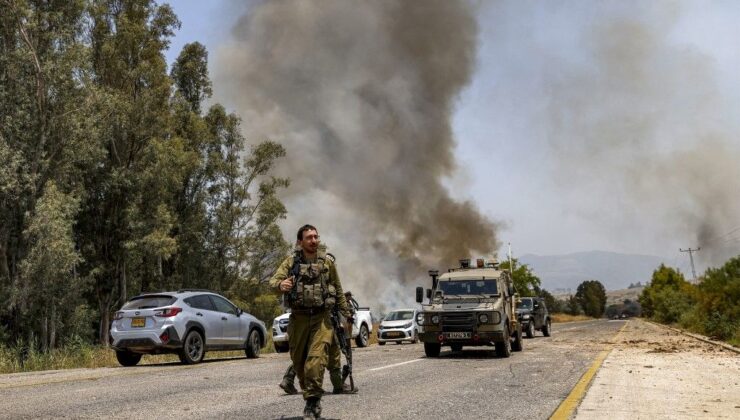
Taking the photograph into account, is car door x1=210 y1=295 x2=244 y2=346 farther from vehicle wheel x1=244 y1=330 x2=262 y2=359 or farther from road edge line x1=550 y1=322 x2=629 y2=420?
road edge line x1=550 y1=322 x2=629 y2=420

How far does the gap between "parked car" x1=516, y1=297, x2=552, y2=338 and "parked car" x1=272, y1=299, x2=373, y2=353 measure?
6460mm

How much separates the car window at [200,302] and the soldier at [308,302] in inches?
337

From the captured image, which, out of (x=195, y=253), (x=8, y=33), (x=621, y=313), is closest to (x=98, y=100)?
(x=8, y=33)

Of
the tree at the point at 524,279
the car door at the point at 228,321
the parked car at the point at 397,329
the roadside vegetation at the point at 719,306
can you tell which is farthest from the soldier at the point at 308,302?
the tree at the point at 524,279

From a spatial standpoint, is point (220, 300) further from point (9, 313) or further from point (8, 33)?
point (8, 33)

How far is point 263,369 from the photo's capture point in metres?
12.4

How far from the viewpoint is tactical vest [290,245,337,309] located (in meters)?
6.21

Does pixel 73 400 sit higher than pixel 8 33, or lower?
lower

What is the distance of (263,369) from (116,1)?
3065 centimetres

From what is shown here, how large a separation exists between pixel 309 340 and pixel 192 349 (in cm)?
870

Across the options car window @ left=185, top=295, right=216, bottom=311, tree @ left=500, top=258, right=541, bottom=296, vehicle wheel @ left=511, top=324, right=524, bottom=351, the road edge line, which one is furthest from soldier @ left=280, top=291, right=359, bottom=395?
tree @ left=500, top=258, right=541, bottom=296

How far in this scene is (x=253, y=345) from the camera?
637 inches

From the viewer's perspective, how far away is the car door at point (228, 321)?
15.0 metres

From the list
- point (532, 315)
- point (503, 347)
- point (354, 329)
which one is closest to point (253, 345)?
point (503, 347)
